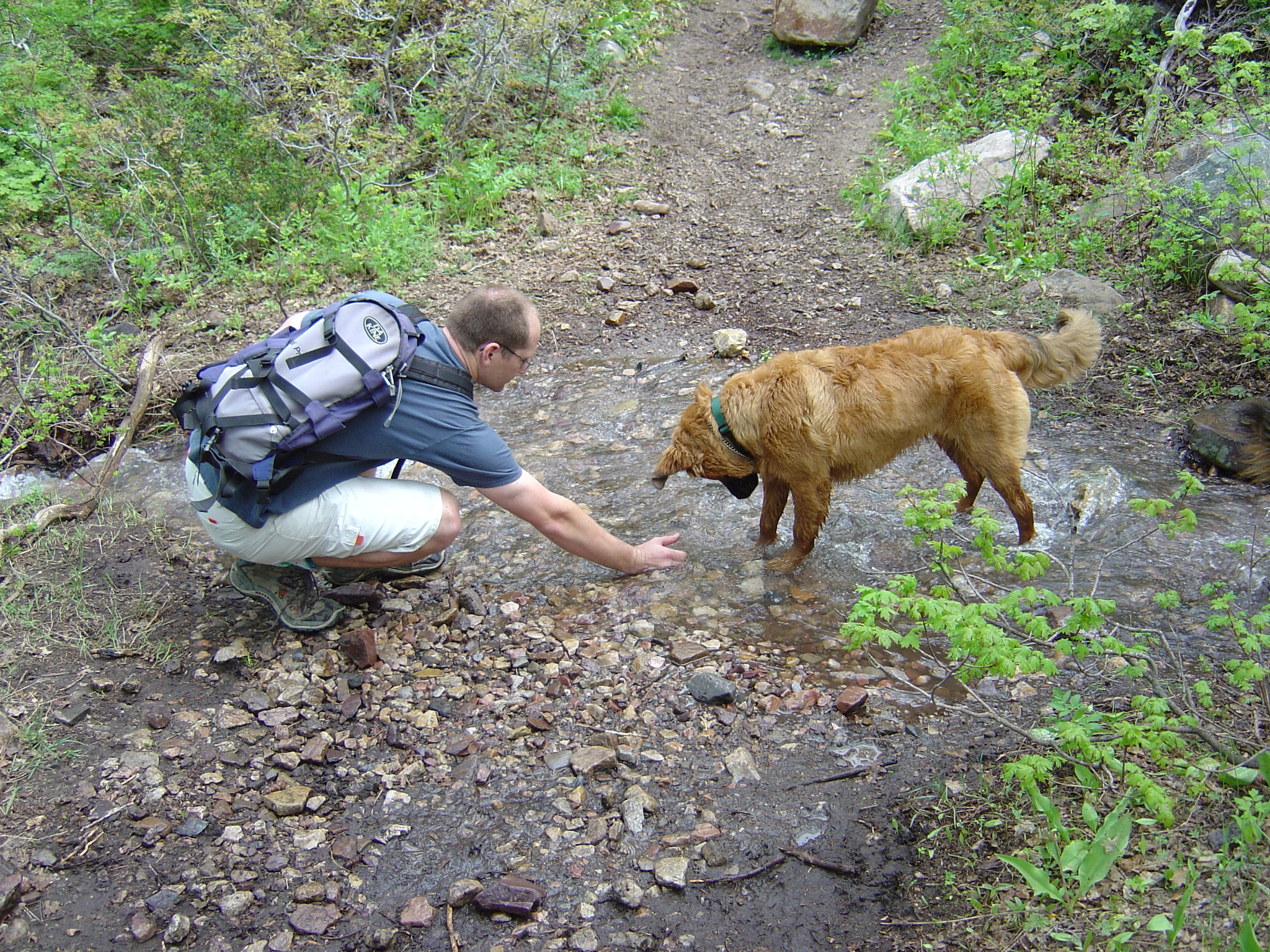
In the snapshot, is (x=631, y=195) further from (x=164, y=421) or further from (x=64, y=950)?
(x=64, y=950)

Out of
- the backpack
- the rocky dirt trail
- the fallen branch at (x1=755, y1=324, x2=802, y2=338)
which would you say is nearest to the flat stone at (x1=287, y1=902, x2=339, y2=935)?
the rocky dirt trail

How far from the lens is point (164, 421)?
6.89m

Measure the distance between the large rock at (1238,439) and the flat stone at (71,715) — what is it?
671 cm

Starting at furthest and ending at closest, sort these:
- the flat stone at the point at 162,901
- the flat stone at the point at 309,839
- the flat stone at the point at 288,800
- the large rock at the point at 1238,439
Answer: the large rock at the point at 1238,439, the flat stone at the point at 288,800, the flat stone at the point at 309,839, the flat stone at the point at 162,901

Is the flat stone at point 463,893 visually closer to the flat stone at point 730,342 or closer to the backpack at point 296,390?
the backpack at point 296,390

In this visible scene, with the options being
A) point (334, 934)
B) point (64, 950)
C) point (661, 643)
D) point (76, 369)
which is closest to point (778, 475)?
point (661, 643)

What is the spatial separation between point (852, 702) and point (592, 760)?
3.99ft

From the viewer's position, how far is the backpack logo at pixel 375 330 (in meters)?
3.71

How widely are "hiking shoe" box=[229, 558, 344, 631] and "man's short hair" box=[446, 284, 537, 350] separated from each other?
1617 millimetres

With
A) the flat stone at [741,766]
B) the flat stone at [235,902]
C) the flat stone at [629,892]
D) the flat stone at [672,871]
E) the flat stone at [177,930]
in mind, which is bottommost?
the flat stone at [741,766]

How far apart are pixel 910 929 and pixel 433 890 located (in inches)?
66.0

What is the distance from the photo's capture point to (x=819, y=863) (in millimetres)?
3014

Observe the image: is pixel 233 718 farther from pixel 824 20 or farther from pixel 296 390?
pixel 824 20

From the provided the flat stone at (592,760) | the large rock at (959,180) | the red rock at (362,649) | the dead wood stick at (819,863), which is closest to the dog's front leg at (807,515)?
the flat stone at (592,760)
